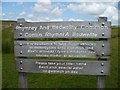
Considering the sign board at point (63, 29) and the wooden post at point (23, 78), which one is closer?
the sign board at point (63, 29)

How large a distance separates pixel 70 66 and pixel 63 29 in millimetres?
754

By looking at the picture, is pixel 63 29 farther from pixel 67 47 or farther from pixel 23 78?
pixel 23 78

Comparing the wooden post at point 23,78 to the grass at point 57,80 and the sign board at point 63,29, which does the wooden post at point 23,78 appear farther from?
the grass at point 57,80

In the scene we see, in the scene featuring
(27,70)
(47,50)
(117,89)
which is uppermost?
(47,50)

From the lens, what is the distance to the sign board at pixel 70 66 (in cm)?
550

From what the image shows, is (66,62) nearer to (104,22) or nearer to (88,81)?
(104,22)

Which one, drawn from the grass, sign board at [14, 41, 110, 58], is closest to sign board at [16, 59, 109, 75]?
sign board at [14, 41, 110, 58]

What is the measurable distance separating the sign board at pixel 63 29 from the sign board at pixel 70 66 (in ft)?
1.71

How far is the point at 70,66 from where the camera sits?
18.2ft

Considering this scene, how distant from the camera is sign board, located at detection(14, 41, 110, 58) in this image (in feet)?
17.9

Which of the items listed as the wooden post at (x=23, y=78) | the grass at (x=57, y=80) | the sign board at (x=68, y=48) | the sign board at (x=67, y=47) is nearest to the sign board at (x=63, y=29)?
the sign board at (x=67, y=47)

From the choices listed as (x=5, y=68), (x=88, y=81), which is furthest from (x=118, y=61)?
(x=5, y=68)

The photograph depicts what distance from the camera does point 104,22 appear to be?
5.41m

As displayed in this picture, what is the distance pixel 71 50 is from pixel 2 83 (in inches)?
127
